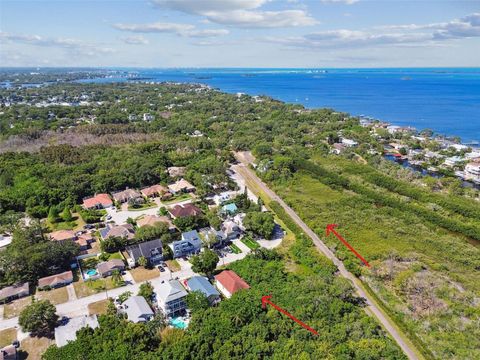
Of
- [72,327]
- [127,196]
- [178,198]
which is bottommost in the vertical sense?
[178,198]

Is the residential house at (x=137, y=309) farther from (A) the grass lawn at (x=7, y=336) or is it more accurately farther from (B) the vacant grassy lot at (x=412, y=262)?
(B) the vacant grassy lot at (x=412, y=262)

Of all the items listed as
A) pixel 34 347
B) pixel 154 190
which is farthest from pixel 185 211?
pixel 34 347

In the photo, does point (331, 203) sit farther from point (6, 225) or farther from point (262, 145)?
point (6, 225)

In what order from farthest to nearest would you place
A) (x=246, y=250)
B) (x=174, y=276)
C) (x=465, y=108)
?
(x=465, y=108) → (x=246, y=250) → (x=174, y=276)

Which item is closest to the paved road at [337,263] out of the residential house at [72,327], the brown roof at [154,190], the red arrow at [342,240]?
the red arrow at [342,240]

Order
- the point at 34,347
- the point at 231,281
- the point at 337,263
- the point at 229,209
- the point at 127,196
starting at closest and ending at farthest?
the point at 34,347 < the point at 231,281 < the point at 337,263 < the point at 229,209 < the point at 127,196

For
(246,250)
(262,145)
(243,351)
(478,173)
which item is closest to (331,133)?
(262,145)

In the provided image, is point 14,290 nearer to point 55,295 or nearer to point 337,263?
point 55,295
